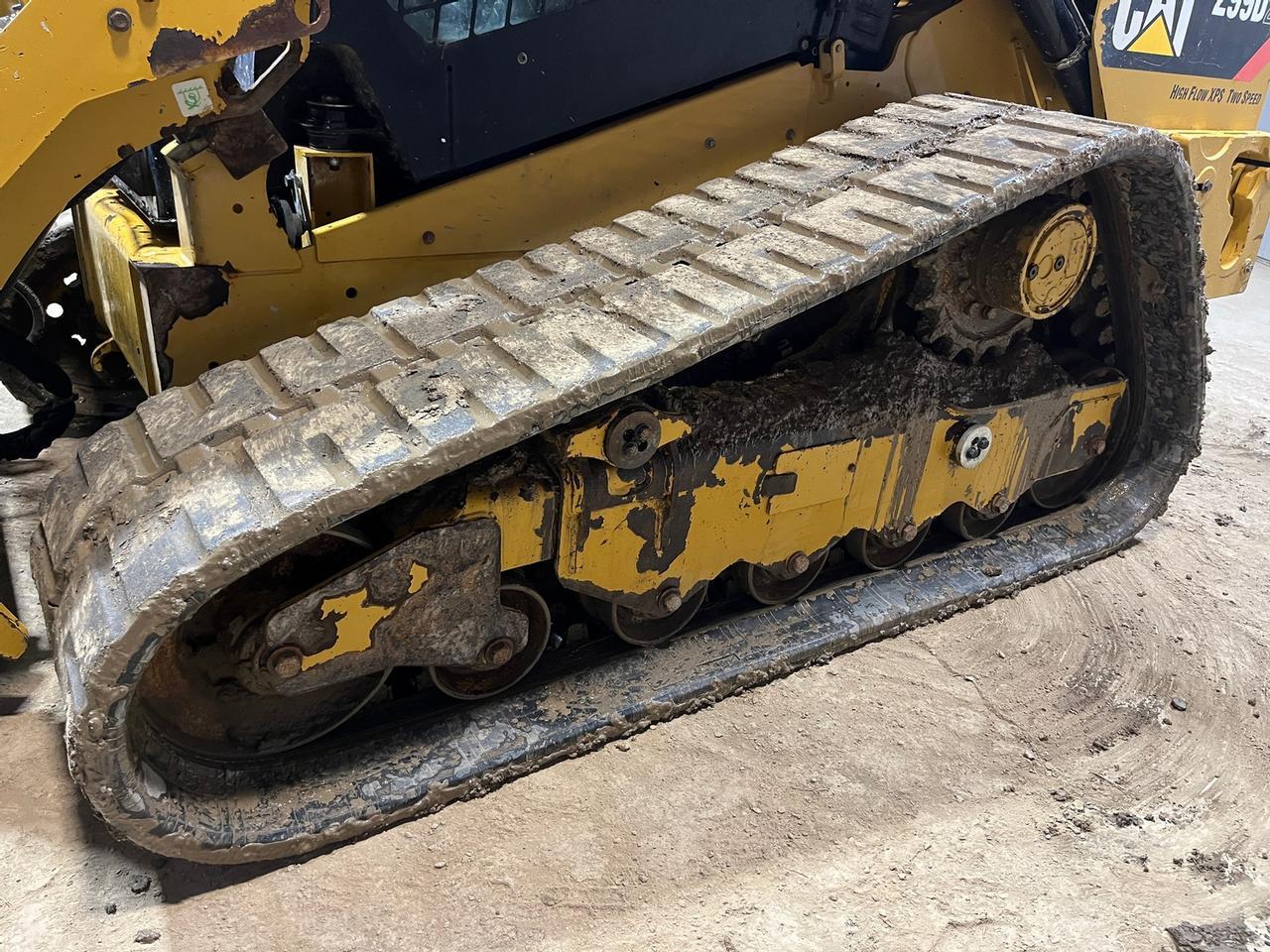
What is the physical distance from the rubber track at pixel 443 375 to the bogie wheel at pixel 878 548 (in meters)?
0.92

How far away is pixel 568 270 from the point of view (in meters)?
2.14

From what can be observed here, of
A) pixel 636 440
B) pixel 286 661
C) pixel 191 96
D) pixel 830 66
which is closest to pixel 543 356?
pixel 636 440

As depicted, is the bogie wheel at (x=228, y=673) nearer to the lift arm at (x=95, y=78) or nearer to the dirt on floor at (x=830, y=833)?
the dirt on floor at (x=830, y=833)

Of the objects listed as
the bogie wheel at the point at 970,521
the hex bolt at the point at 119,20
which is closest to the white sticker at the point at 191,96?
the hex bolt at the point at 119,20

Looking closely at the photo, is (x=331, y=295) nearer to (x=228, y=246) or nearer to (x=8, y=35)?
(x=228, y=246)

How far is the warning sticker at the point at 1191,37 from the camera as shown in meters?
3.02

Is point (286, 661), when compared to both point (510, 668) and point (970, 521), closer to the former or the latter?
point (510, 668)

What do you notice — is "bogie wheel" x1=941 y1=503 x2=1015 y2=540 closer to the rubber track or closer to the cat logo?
the rubber track

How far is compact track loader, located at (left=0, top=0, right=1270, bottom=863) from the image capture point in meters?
1.78

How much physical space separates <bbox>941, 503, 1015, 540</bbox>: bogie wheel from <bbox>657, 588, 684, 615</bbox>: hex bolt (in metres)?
0.95

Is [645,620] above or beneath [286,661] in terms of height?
beneath

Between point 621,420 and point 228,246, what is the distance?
963 millimetres

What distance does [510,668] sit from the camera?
233 cm

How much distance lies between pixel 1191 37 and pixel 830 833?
265 centimetres
